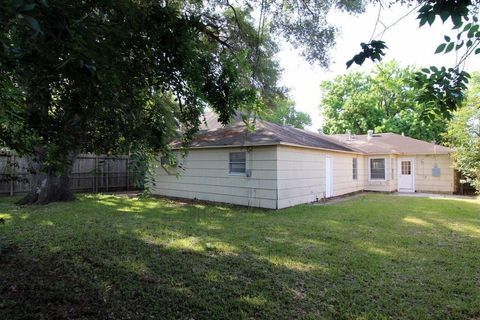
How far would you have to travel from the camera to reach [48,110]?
3.50m

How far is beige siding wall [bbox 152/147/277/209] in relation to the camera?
35.9 feet

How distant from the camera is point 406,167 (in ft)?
61.4

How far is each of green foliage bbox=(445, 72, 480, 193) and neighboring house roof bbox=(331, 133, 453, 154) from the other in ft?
6.05

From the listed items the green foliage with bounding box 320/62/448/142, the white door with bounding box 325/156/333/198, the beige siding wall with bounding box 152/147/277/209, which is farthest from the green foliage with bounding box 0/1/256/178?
the green foliage with bounding box 320/62/448/142

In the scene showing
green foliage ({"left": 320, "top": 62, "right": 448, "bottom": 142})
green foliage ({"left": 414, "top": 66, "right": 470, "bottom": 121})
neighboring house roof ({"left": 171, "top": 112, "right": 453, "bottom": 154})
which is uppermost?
green foliage ({"left": 320, "top": 62, "right": 448, "bottom": 142})

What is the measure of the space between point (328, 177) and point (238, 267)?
1015 cm

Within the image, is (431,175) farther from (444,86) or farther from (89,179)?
(89,179)

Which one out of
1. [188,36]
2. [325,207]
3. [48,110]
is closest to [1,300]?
[48,110]

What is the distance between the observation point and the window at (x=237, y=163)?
38.6 ft

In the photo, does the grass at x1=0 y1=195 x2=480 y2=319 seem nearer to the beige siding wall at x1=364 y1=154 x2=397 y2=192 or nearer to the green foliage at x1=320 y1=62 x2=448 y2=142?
the beige siding wall at x1=364 y1=154 x2=397 y2=192

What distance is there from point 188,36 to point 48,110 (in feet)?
5.45

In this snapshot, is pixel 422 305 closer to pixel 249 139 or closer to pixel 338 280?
pixel 338 280

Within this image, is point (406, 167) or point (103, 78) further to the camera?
point (406, 167)

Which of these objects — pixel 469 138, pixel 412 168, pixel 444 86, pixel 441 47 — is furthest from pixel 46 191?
pixel 412 168
